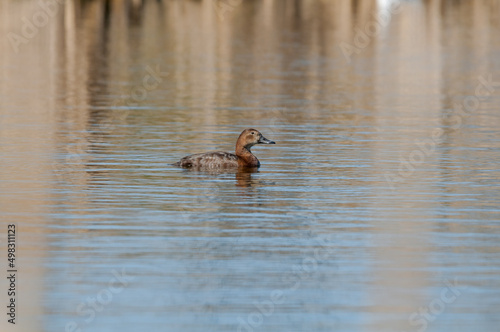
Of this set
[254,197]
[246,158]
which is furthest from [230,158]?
[254,197]

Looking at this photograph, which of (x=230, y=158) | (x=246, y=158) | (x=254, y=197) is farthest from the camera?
(x=246, y=158)

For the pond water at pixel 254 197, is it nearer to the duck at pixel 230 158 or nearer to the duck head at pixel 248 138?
the duck at pixel 230 158

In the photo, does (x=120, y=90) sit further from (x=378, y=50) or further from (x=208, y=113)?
(x=378, y=50)

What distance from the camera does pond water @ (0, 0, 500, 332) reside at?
43.8 feet

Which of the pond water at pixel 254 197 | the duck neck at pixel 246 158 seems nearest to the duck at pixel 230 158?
the duck neck at pixel 246 158

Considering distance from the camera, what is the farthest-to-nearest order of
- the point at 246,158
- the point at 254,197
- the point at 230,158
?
1. the point at 246,158
2. the point at 230,158
3. the point at 254,197

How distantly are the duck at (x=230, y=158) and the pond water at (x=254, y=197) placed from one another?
0.22m

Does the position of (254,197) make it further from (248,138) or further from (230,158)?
(248,138)

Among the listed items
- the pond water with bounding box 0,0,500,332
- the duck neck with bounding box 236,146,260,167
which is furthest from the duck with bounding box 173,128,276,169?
the pond water with bounding box 0,0,500,332

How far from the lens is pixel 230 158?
23.2 m

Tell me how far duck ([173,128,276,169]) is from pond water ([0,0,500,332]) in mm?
223

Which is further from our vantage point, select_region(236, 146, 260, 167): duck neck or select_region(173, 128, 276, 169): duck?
select_region(236, 146, 260, 167): duck neck

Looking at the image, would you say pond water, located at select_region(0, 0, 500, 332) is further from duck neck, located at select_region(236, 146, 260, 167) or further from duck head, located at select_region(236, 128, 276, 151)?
duck head, located at select_region(236, 128, 276, 151)

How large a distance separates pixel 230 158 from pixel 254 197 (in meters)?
3.28
